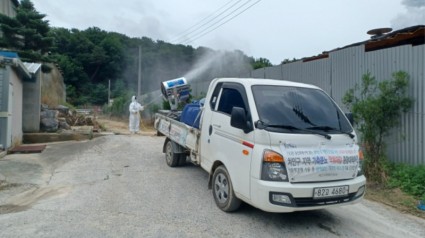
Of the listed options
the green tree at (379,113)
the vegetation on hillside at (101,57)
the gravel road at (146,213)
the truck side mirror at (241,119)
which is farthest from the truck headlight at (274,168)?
the vegetation on hillside at (101,57)

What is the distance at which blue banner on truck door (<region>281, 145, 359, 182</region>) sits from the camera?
4.03 metres

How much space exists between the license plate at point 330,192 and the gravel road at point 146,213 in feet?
1.76

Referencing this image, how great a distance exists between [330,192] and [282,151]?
0.81 m

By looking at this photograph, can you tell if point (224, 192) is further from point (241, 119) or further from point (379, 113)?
point (379, 113)

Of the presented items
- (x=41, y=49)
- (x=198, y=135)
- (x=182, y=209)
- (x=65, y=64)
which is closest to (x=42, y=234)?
(x=182, y=209)

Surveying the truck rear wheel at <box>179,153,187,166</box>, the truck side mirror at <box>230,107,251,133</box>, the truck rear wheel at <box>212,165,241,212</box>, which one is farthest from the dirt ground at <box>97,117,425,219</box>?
the truck rear wheel at <box>179,153,187,166</box>

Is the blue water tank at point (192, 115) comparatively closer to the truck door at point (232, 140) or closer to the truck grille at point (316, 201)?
the truck door at point (232, 140)

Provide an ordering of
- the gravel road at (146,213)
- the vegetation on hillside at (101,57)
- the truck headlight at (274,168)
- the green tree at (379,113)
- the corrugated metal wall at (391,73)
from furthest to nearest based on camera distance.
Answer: the vegetation on hillside at (101,57)
the green tree at (379,113)
the corrugated metal wall at (391,73)
the gravel road at (146,213)
the truck headlight at (274,168)

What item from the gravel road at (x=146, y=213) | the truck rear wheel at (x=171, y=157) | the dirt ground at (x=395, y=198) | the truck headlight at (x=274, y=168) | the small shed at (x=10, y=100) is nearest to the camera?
the truck headlight at (x=274, y=168)

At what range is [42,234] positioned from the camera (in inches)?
158

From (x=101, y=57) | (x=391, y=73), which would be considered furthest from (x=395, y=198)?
(x=101, y=57)

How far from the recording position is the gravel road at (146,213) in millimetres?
4242

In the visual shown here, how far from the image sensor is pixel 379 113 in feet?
21.3

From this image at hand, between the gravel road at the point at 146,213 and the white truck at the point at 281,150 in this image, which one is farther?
the gravel road at the point at 146,213
